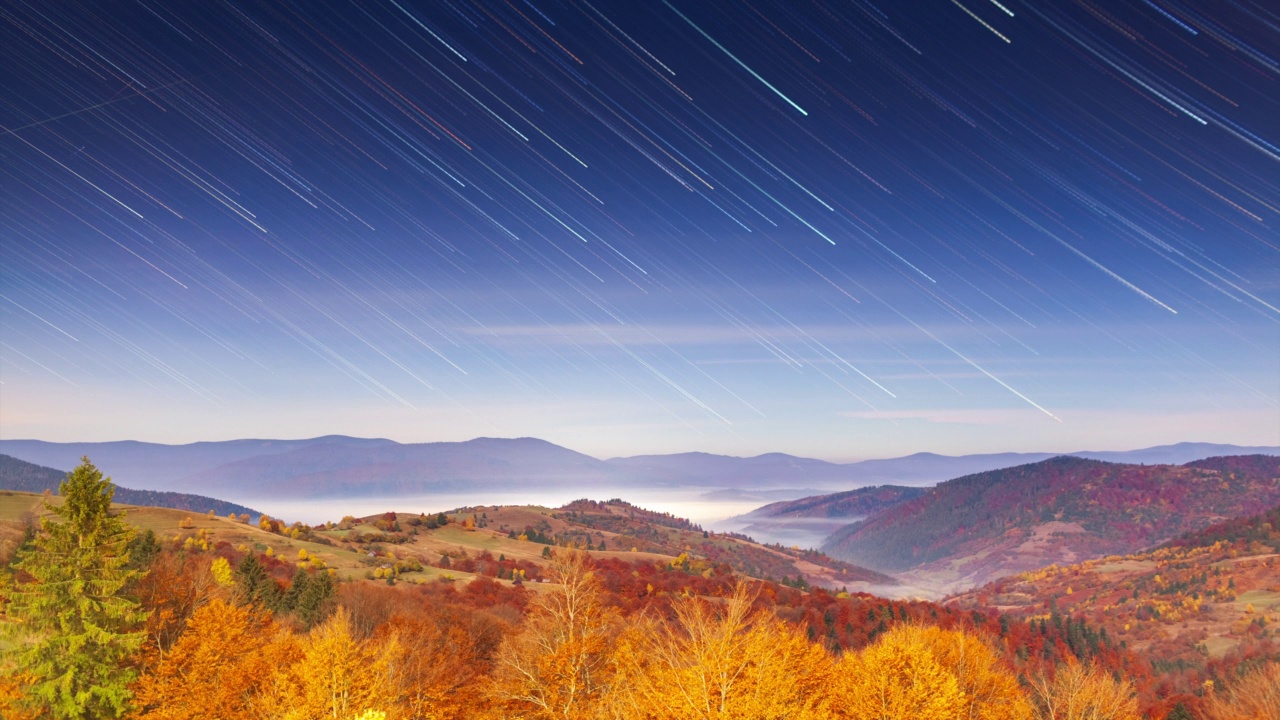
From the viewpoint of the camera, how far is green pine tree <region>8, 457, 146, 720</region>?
122 feet

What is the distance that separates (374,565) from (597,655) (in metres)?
136

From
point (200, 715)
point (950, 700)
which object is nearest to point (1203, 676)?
point (950, 700)

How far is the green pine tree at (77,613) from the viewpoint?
3709 cm

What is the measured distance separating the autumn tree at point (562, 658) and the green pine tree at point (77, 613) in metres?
19.8

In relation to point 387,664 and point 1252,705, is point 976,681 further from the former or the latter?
point 1252,705

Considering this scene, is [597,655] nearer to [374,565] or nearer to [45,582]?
[45,582]

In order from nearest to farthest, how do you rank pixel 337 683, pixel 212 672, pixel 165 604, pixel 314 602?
pixel 337 683
pixel 212 672
pixel 165 604
pixel 314 602

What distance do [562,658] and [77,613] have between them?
2462 centimetres

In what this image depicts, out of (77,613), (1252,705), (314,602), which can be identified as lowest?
(1252,705)

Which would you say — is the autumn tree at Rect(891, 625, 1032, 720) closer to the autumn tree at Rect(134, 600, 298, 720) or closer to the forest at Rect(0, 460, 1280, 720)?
the forest at Rect(0, 460, 1280, 720)

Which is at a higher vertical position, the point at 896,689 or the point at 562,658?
the point at 562,658

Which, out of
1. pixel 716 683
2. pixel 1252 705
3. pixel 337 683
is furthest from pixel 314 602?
pixel 1252 705

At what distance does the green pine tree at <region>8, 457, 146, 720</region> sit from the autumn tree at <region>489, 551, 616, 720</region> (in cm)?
1977

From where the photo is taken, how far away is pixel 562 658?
126 feet
